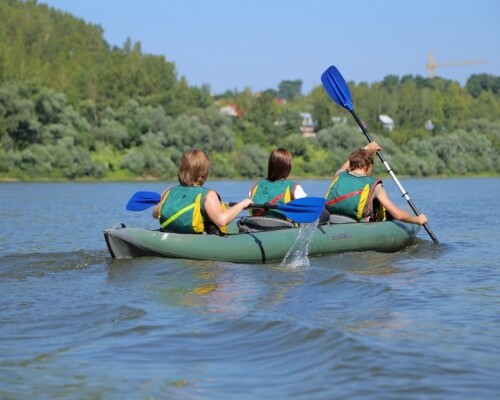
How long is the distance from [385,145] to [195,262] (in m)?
54.0

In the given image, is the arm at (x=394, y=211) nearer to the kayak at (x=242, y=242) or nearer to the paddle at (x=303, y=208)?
the kayak at (x=242, y=242)

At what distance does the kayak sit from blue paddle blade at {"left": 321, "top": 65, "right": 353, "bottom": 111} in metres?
3.46

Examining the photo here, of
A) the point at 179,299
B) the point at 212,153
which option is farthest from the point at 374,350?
the point at 212,153

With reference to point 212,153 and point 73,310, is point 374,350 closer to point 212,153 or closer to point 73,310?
point 73,310

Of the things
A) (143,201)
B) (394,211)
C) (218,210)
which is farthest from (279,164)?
(394,211)

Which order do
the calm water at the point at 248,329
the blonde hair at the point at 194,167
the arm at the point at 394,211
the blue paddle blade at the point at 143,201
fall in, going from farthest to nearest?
the arm at the point at 394,211, the blue paddle blade at the point at 143,201, the blonde hair at the point at 194,167, the calm water at the point at 248,329

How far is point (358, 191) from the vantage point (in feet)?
32.8

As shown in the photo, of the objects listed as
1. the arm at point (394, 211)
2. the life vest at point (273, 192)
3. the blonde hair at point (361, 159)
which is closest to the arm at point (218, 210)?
the life vest at point (273, 192)

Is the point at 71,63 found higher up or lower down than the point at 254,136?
higher up

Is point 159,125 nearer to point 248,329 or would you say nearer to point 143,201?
point 143,201

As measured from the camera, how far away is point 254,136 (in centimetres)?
6425

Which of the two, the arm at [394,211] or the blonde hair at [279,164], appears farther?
the arm at [394,211]

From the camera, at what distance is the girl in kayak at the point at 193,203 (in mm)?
8445

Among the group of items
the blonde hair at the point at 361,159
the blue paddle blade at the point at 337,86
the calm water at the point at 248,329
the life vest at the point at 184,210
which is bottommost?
the calm water at the point at 248,329
